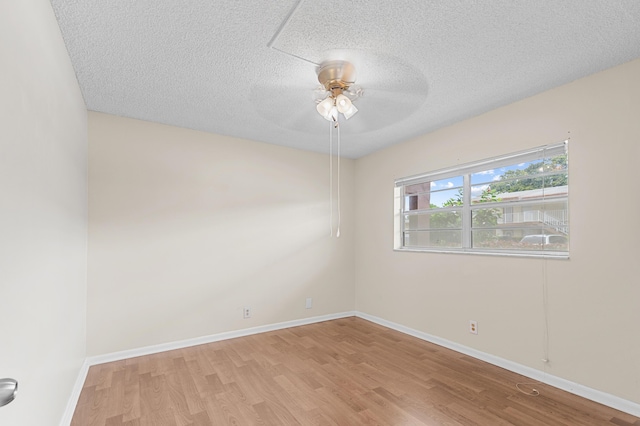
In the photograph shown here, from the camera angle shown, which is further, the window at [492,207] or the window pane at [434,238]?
the window pane at [434,238]

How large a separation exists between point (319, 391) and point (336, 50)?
2.48 metres

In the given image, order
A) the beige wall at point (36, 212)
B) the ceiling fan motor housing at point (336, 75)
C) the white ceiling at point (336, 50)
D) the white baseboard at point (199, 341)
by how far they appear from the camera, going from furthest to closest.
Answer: the white baseboard at point (199, 341)
the ceiling fan motor housing at point (336, 75)
the white ceiling at point (336, 50)
the beige wall at point (36, 212)

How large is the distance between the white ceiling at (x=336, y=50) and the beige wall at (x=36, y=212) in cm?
37

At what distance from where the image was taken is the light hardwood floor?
6.75 feet

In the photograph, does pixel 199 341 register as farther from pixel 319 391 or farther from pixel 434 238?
pixel 434 238

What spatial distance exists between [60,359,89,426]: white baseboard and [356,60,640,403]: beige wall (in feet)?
10.7

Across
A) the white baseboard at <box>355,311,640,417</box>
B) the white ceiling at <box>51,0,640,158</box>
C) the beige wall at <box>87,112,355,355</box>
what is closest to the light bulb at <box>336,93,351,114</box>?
the white ceiling at <box>51,0,640,158</box>

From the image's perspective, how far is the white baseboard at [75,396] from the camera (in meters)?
1.98

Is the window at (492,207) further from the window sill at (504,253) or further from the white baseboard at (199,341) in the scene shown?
the white baseboard at (199,341)

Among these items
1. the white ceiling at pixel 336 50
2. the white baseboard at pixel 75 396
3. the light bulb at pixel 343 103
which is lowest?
the white baseboard at pixel 75 396

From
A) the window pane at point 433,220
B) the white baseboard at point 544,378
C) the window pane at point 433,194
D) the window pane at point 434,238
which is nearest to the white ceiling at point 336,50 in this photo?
the window pane at point 433,194

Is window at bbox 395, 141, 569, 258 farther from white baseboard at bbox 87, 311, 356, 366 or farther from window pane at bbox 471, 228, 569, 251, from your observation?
white baseboard at bbox 87, 311, 356, 366

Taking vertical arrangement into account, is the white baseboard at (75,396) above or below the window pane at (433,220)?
below

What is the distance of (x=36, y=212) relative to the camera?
1.38 m
